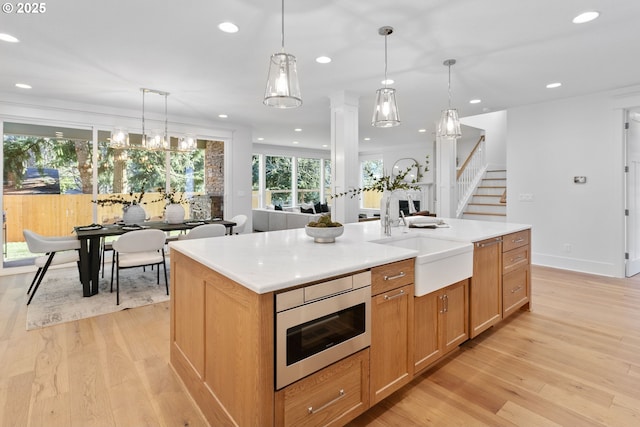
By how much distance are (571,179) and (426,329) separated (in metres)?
4.28

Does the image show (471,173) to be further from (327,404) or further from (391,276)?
(327,404)

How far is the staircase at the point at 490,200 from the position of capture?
274 inches

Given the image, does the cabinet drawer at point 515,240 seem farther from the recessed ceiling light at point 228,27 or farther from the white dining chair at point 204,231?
the white dining chair at point 204,231

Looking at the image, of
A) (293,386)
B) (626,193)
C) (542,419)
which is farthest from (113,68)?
(626,193)

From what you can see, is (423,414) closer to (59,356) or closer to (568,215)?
(59,356)

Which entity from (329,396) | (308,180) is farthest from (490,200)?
(329,396)

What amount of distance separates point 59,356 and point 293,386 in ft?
6.65

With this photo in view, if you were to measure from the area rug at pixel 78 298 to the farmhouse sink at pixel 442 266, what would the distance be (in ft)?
9.21

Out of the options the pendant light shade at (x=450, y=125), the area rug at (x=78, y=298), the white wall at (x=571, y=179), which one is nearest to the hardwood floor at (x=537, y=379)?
the white wall at (x=571, y=179)

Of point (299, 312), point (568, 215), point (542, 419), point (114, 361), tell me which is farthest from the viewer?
point (568, 215)

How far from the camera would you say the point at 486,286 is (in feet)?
8.42

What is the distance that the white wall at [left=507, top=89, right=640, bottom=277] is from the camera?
446 cm

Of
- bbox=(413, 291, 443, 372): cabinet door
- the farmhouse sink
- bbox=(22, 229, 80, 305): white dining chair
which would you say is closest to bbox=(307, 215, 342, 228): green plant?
the farmhouse sink

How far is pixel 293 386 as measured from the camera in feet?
4.50
